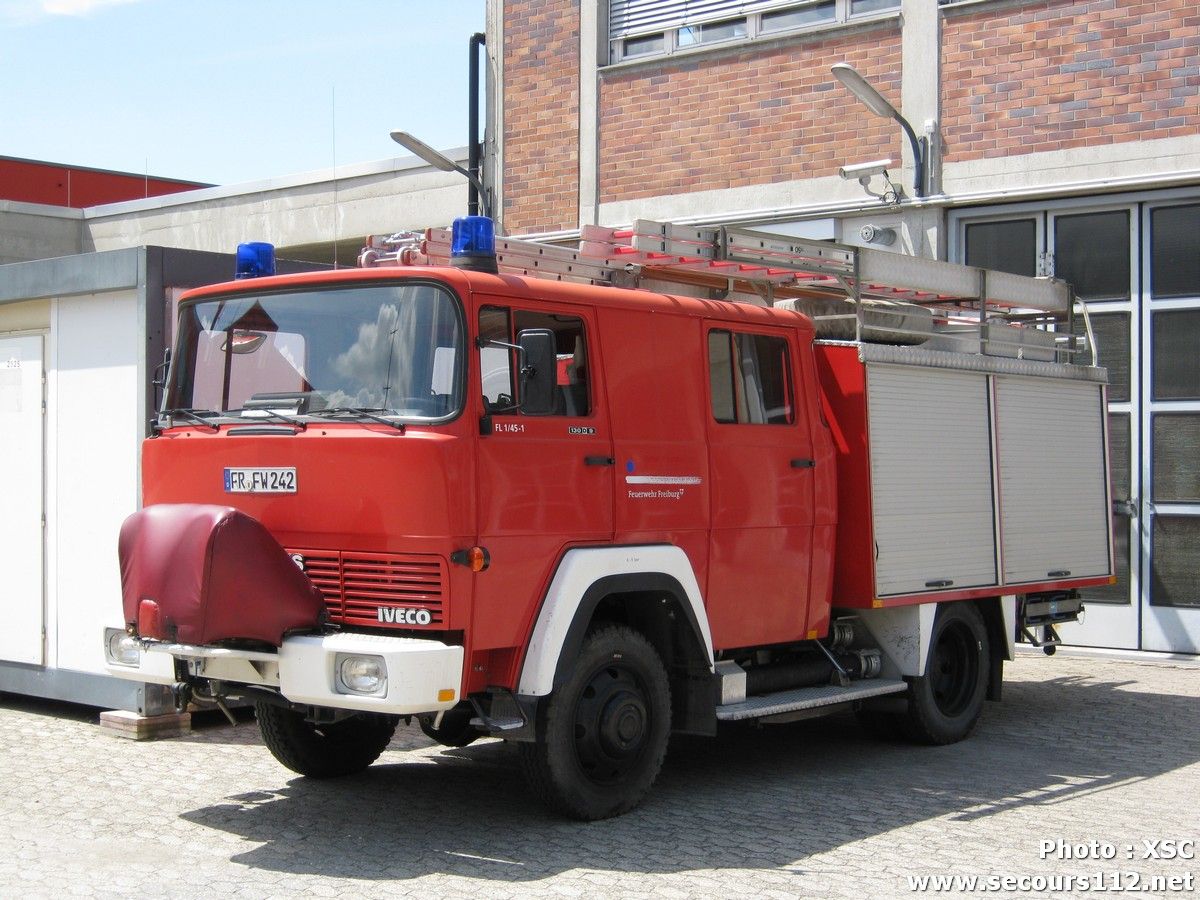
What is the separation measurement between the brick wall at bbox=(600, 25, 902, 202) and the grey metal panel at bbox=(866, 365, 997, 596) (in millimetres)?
5351

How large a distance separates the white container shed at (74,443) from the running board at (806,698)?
12.3 ft

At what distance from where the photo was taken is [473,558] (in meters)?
6.26

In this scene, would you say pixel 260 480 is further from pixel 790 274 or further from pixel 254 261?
pixel 790 274

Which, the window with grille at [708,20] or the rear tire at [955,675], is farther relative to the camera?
the window with grille at [708,20]

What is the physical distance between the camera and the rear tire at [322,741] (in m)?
7.61

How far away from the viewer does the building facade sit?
493 inches

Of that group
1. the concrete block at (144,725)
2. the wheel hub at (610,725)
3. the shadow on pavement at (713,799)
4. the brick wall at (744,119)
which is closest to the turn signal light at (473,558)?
the wheel hub at (610,725)

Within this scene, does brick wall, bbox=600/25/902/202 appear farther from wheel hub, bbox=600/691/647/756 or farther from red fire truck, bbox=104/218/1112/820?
wheel hub, bbox=600/691/647/756

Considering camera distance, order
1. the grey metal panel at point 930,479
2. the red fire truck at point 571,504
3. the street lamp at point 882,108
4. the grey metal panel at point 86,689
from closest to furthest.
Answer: the red fire truck at point 571,504, the grey metal panel at point 930,479, the grey metal panel at point 86,689, the street lamp at point 882,108

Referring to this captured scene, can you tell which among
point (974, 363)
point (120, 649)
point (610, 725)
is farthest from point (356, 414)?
point (974, 363)

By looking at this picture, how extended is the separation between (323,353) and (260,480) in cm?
65

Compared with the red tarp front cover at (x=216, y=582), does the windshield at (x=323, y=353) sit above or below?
above

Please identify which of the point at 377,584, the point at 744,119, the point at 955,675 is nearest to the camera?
the point at 377,584

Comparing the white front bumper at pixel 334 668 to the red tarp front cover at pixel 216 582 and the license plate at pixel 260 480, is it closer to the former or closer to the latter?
the red tarp front cover at pixel 216 582
